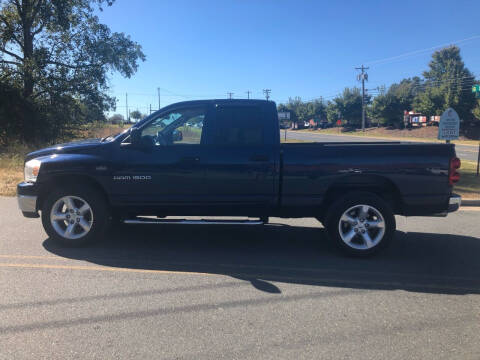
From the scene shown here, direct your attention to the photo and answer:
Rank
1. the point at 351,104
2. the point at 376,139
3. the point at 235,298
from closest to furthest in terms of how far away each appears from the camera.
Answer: the point at 235,298, the point at 376,139, the point at 351,104

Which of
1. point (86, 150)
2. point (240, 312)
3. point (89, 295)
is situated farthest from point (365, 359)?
point (86, 150)

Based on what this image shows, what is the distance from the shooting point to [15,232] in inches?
226

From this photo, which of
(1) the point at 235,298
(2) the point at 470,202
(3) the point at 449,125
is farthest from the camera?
(3) the point at 449,125

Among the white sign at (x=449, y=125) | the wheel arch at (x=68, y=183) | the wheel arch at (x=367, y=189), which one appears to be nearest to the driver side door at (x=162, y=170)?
the wheel arch at (x=68, y=183)

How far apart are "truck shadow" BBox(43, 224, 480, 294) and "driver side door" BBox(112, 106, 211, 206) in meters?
0.75

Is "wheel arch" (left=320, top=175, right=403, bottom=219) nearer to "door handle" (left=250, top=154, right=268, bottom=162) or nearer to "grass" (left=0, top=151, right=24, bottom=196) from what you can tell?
"door handle" (left=250, top=154, right=268, bottom=162)

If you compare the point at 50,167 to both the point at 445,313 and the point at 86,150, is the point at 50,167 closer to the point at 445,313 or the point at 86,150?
the point at 86,150

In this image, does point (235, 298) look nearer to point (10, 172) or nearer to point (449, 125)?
point (449, 125)

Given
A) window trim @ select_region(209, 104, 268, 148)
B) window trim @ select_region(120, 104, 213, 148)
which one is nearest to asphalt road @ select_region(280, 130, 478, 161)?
window trim @ select_region(209, 104, 268, 148)

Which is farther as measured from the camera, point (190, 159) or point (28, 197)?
point (28, 197)

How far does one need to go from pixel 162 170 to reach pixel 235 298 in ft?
6.59

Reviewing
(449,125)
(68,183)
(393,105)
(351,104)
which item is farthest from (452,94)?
(68,183)

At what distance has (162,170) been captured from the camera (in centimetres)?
482

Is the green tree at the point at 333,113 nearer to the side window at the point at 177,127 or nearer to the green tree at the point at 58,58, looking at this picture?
the green tree at the point at 58,58
